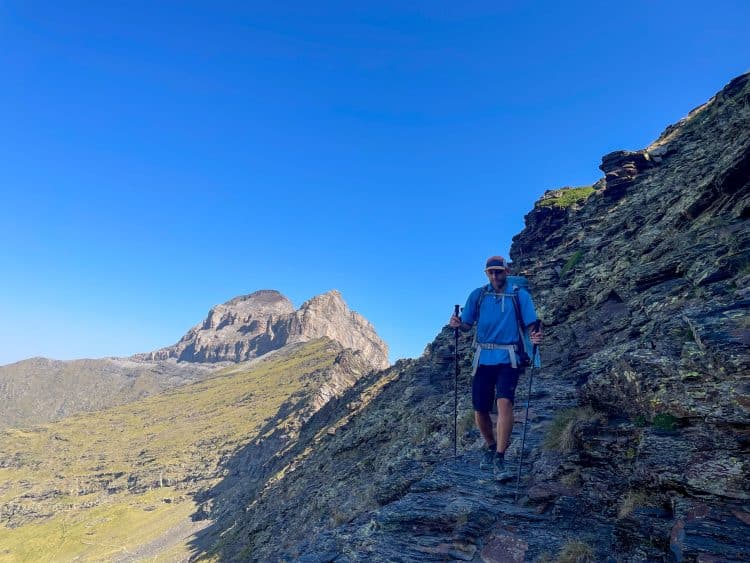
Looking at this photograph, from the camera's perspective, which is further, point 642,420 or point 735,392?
point 642,420

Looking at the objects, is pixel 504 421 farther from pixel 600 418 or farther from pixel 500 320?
pixel 500 320

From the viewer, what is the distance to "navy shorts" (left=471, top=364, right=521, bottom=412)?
7.85 m

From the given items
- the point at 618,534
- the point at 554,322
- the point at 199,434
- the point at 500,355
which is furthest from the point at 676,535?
the point at 199,434

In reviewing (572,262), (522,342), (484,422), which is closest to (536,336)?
(522,342)

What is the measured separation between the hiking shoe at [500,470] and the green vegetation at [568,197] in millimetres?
28086

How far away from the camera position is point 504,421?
7.88 meters

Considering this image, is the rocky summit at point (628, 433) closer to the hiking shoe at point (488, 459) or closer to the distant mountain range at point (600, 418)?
the distant mountain range at point (600, 418)

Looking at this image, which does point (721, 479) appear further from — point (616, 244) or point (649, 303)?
point (616, 244)

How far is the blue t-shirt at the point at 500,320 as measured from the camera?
8039 mm

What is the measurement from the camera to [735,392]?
19.4ft

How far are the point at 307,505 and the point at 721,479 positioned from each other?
26.3 m

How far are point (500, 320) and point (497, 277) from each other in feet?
2.72

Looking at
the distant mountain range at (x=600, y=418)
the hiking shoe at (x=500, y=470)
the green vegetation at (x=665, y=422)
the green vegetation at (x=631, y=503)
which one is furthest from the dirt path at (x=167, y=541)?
the green vegetation at (x=665, y=422)

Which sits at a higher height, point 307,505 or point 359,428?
point 359,428
